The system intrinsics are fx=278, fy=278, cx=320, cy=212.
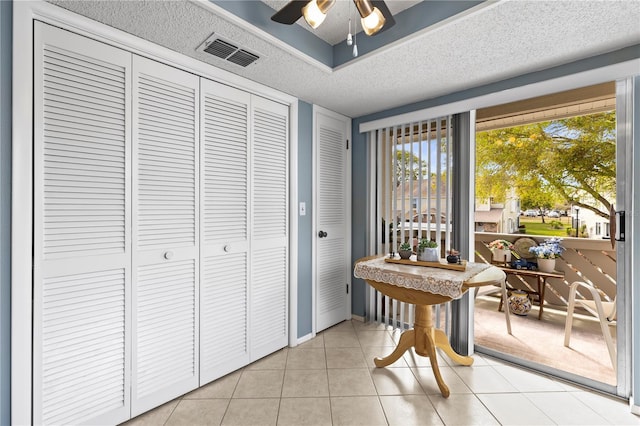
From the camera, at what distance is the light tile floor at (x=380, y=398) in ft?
5.61

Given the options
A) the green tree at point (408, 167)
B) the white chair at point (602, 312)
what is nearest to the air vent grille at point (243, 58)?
the green tree at point (408, 167)

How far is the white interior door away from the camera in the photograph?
291cm

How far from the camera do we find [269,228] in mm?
2471

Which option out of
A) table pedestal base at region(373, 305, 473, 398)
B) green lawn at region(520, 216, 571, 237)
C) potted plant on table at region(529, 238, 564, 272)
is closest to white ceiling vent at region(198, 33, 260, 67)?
table pedestal base at region(373, 305, 473, 398)

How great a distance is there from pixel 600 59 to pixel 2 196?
3558 millimetres

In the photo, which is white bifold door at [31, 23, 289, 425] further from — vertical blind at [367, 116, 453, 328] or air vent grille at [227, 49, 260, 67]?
vertical blind at [367, 116, 453, 328]

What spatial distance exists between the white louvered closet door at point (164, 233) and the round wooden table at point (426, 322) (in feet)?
4.56

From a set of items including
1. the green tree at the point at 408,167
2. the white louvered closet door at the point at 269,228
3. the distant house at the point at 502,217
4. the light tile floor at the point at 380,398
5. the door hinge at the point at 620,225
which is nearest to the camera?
the light tile floor at the point at 380,398

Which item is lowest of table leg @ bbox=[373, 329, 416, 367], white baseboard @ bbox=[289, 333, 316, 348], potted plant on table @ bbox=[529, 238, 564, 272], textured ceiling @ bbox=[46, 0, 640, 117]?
white baseboard @ bbox=[289, 333, 316, 348]

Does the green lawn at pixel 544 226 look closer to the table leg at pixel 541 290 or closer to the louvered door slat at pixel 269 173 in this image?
the table leg at pixel 541 290

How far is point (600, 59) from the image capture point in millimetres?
1869

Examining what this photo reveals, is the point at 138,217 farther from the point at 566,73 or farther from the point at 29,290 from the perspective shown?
the point at 566,73

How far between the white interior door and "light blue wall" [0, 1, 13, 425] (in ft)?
6.87

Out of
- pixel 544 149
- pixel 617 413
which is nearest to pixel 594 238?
pixel 544 149
